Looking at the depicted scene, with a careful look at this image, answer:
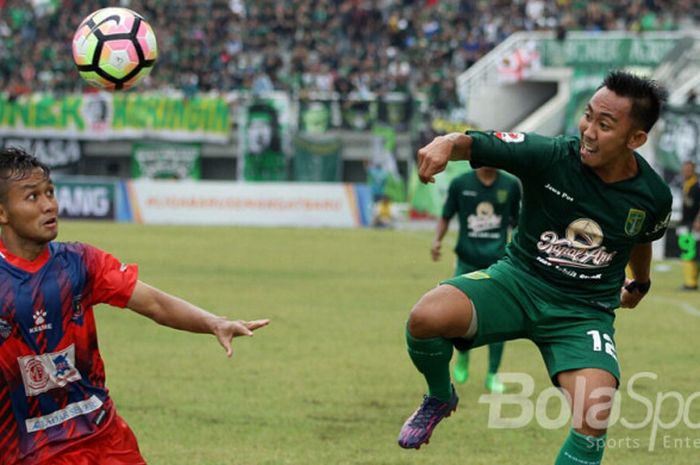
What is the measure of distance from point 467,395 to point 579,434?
15.6 ft

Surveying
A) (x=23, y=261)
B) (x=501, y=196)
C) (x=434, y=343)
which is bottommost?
(x=501, y=196)

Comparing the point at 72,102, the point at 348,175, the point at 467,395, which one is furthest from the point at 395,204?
the point at 467,395

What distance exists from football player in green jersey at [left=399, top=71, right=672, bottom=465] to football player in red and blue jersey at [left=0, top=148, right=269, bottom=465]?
1.47 m

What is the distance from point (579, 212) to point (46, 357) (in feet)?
9.07

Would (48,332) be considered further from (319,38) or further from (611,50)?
(319,38)

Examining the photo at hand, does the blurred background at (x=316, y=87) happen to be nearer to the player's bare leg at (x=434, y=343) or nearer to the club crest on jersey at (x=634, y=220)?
the player's bare leg at (x=434, y=343)

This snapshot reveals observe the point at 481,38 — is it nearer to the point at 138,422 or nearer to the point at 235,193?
the point at 235,193

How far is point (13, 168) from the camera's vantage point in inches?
193

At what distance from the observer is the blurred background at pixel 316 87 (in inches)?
1460

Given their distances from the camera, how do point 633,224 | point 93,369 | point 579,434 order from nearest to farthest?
point 93,369 → point 579,434 → point 633,224

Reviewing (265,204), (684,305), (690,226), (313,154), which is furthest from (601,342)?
(313,154)

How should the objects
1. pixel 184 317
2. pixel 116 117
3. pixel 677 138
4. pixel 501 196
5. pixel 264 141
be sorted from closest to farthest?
pixel 184 317
pixel 501 196
pixel 677 138
pixel 264 141
pixel 116 117

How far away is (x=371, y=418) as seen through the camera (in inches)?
356

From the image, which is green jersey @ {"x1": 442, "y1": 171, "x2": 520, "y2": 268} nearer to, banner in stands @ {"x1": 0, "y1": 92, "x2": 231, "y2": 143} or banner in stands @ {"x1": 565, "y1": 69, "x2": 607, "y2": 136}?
banner in stands @ {"x1": 565, "y1": 69, "x2": 607, "y2": 136}
